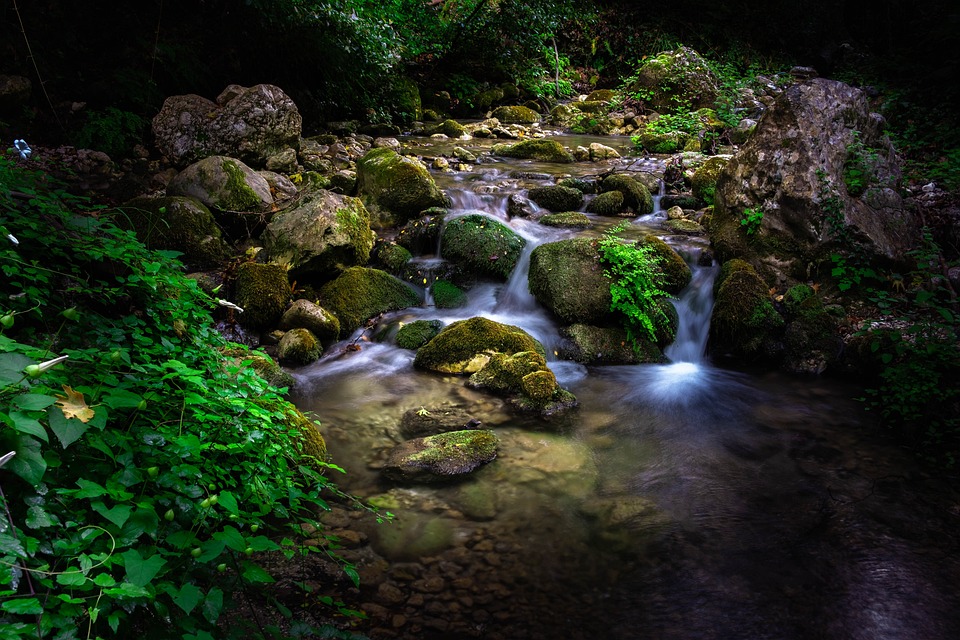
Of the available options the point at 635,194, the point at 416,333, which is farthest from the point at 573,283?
the point at 635,194

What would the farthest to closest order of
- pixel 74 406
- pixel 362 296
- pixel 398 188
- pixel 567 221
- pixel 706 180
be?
pixel 706 180 → pixel 567 221 → pixel 398 188 → pixel 362 296 → pixel 74 406

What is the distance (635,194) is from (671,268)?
100.0 inches

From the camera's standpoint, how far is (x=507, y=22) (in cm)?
1630

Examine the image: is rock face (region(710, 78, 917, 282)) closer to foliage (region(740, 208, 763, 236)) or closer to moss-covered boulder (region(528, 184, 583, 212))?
foliage (region(740, 208, 763, 236))

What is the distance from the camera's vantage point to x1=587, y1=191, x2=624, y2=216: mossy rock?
8938 mm

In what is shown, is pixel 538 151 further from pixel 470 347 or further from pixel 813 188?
pixel 470 347

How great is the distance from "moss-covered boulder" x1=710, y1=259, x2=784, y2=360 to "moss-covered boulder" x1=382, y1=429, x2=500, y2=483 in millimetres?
3440

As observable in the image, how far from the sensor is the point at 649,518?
377cm

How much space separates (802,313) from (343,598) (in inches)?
225

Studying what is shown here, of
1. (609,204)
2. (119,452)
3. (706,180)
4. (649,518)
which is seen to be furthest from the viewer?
(706,180)

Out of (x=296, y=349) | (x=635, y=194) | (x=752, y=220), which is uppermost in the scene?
(x=635, y=194)

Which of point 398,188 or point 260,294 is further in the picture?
point 398,188

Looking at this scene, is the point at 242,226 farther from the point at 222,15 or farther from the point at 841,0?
the point at 841,0

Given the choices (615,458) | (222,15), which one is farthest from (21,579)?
(222,15)
